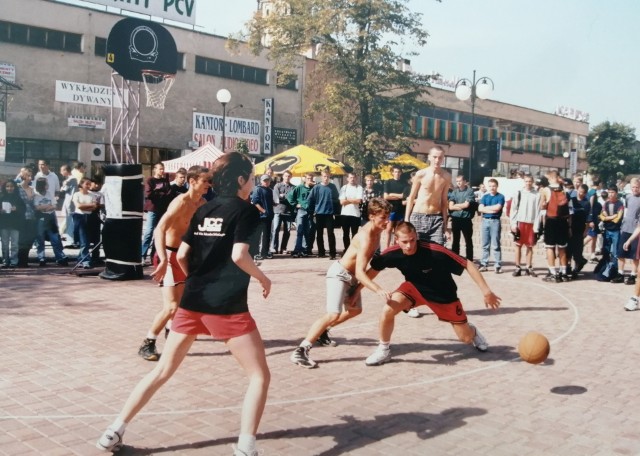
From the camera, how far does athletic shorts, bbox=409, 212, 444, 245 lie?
10.7 m

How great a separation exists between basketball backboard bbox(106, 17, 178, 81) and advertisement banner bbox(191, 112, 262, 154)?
19.9 metres

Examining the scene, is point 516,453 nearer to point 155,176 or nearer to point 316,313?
point 316,313

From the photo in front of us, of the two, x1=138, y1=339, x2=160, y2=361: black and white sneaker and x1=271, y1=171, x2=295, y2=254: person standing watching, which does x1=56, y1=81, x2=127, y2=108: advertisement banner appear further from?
x1=138, y1=339, x2=160, y2=361: black and white sneaker

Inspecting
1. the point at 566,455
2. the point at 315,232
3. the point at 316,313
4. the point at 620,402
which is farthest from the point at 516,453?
the point at 315,232

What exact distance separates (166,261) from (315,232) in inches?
446

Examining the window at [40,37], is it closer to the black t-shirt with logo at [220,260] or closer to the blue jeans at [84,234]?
the blue jeans at [84,234]

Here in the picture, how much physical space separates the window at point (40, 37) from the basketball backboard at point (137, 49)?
1621 cm

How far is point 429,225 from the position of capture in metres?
10.7

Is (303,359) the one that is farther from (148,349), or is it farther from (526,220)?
(526,220)

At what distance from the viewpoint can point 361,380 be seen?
644 cm

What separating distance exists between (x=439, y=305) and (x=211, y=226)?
132 inches

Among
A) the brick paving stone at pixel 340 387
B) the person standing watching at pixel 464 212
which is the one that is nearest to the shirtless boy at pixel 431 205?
the brick paving stone at pixel 340 387

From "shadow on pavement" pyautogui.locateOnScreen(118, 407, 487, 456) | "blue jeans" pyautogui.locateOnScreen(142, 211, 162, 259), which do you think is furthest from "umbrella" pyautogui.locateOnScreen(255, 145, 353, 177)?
"shadow on pavement" pyautogui.locateOnScreen(118, 407, 487, 456)

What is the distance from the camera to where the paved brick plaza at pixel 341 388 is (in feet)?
16.0
